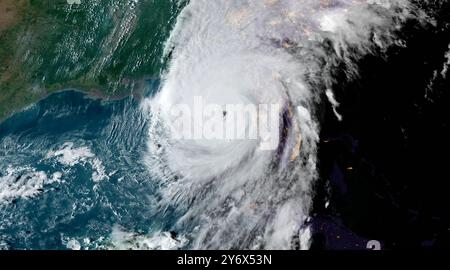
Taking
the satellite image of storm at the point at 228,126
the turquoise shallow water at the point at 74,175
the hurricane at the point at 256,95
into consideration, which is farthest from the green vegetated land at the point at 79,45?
the hurricane at the point at 256,95

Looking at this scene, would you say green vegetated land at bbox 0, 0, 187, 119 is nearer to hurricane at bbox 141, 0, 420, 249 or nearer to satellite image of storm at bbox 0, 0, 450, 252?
satellite image of storm at bbox 0, 0, 450, 252

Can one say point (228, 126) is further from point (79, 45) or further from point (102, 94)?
point (79, 45)

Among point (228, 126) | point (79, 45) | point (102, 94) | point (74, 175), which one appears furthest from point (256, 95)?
point (79, 45)

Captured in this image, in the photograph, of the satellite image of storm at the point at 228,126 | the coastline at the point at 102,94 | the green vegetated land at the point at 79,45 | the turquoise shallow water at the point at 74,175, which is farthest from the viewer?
the green vegetated land at the point at 79,45

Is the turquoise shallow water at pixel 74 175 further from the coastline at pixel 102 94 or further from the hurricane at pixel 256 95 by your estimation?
the hurricane at pixel 256 95

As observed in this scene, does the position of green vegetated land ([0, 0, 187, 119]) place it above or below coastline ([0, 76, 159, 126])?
above

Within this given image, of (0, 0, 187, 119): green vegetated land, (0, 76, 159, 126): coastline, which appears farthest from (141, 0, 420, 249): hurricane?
(0, 0, 187, 119): green vegetated land
